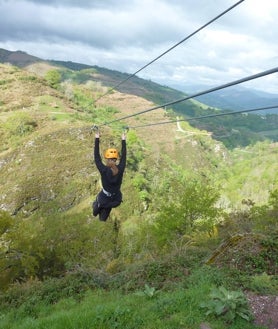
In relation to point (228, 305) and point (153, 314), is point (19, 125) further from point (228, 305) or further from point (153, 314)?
point (228, 305)

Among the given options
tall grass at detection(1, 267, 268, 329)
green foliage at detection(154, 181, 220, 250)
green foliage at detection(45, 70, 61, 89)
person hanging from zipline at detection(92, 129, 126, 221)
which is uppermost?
green foliage at detection(45, 70, 61, 89)

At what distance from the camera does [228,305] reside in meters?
7.68

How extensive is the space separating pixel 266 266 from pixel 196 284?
90.6 inches

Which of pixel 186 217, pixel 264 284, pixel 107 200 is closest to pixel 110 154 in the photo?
pixel 107 200

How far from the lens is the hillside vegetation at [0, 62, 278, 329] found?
8.70m

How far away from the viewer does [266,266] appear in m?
10.4

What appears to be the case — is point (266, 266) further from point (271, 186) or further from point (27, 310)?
point (271, 186)

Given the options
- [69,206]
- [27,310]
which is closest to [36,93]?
[69,206]

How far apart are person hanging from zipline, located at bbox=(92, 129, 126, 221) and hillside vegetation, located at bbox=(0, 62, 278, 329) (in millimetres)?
2641

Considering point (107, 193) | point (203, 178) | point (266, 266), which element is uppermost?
point (107, 193)

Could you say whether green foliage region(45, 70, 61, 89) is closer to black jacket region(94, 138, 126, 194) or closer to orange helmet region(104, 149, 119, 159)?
black jacket region(94, 138, 126, 194)

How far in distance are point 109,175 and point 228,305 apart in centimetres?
419

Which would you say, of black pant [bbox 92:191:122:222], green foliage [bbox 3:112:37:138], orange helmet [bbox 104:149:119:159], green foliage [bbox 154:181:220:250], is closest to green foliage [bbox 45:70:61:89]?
green foliage [bbox 3:112:37:138]

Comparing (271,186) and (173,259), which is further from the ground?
(173,259)
